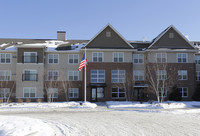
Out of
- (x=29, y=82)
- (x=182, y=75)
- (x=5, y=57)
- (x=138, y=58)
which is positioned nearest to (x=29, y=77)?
(x=29, y=82)

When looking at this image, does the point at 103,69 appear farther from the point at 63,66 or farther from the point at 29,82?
the point at 29,82

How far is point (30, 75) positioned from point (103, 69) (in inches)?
409

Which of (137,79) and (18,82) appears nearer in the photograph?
(18,82)

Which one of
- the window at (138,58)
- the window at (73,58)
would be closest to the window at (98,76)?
the window at (73,58)

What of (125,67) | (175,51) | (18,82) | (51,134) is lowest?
(51,134)

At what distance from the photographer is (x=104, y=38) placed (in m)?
28.3

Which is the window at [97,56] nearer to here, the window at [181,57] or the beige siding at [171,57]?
the beige siding at [171,57]

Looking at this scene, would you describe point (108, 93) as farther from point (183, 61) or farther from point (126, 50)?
point (183, 61)

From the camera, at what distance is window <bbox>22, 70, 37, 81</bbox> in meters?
27.9

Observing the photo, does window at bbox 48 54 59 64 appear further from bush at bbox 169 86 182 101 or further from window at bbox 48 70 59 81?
bush at bbox 169 86 182 101

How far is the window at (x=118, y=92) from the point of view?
27.9m

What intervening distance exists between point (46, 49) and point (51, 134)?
2251 cm

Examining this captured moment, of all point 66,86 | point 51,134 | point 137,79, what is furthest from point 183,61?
point 51,134

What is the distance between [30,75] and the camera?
2798cm
